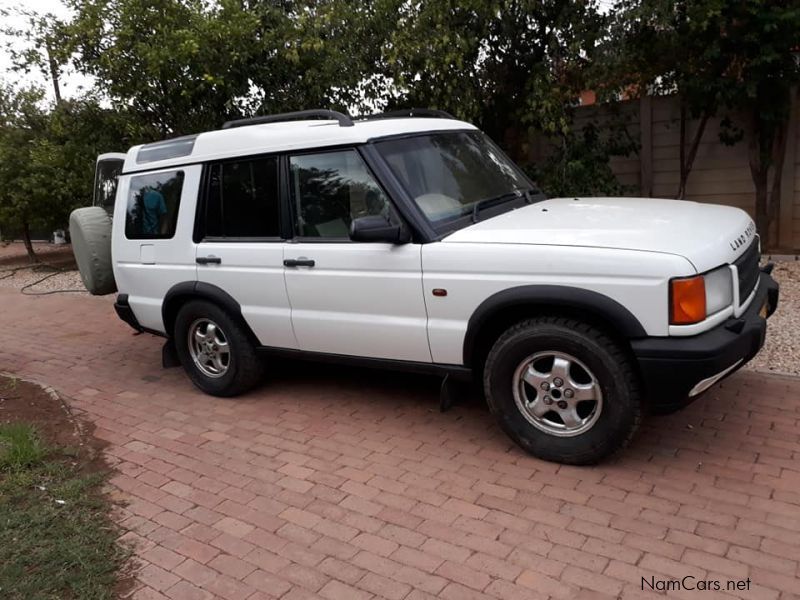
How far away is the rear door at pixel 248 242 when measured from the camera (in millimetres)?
4719

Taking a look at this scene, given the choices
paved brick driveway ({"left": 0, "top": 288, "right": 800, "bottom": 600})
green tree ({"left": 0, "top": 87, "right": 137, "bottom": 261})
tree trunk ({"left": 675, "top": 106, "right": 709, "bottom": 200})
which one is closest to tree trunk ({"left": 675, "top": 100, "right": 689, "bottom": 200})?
tree trunk ({"left": 675, "top": 106, "right": 709, "bottom": 200})

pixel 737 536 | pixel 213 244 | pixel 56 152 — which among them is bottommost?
pixel 737 536

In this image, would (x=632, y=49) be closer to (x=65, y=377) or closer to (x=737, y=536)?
(x=737, y=536)

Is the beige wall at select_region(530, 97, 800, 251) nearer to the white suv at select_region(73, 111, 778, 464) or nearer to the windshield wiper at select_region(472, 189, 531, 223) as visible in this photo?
the white suv at select_region(73, 111, 778, 464)

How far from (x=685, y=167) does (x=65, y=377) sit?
7.48 m

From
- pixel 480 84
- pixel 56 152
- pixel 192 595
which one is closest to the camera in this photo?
pixel 192 595

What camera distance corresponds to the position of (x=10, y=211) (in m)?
13.1

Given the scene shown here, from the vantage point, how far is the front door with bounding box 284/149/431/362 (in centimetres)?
410

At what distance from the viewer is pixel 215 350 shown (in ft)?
17.5

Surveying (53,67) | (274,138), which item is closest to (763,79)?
(274,138)

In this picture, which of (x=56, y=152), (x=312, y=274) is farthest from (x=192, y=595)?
(x=56, y=152)

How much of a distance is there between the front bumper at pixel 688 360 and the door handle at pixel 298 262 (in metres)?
2.12

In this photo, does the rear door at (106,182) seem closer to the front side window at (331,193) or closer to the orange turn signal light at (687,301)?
the front side window at (331,193)

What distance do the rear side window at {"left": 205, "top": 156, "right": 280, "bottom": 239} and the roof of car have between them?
0.10 m
